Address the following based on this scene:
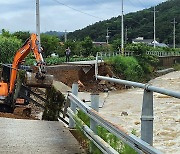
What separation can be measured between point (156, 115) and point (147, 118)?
25403mm

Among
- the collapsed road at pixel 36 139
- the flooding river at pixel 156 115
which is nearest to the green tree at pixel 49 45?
the flooding river at pixel 156 115

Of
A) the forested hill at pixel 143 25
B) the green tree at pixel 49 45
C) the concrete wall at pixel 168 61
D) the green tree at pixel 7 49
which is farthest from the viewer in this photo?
the forested hill at pixel 143 25

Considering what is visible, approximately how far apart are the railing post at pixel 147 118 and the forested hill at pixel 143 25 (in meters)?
138

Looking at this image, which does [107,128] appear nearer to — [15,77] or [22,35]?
[15,77]

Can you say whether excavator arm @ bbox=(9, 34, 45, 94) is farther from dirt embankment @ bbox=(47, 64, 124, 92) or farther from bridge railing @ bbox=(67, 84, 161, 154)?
dirt embankment @ bbox=(47, 64, 124, 92)

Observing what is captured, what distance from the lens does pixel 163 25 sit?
146 meters

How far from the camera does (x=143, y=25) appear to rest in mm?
156125

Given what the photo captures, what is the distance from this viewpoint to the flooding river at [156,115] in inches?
801

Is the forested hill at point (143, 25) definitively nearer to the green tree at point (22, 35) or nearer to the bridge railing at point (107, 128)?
the green tree at point (22, 35)

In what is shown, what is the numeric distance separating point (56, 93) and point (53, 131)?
242cm

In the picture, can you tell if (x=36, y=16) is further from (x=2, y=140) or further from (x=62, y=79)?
(x=2, y=140)

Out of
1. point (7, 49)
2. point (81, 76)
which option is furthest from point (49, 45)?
point (7, 49)

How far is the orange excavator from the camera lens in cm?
1664

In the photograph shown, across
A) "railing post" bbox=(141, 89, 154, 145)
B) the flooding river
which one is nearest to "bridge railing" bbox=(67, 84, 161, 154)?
"railing post" bbox=(141, 89, 154, 145)
